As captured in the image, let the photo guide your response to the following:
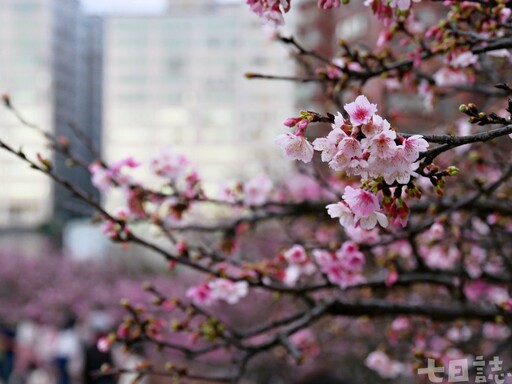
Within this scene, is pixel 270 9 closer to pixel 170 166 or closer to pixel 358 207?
pixel 358 207

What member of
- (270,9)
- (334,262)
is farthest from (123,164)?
(270,9)

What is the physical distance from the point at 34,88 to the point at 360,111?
7728cm

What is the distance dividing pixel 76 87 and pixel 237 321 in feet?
239

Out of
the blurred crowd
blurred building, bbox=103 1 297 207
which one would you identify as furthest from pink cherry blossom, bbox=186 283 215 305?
blurred building, bbox=103 1 297 207

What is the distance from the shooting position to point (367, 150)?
167cm

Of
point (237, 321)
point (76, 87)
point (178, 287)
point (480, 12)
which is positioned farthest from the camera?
point (76, 87)

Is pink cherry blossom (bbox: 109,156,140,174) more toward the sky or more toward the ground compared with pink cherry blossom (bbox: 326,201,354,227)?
more toward the ground

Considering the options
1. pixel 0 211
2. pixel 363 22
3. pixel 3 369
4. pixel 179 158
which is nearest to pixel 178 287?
pixel 3 369

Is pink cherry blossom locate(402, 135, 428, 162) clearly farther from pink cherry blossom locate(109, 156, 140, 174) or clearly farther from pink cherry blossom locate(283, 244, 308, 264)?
pink cherry blossom locate(109, 156, 140, 174)

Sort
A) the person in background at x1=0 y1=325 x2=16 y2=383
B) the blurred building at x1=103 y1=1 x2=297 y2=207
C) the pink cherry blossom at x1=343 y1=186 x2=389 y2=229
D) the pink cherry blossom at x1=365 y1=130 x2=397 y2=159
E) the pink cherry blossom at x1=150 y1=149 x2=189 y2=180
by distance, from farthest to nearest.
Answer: the blurred building at x1=103 y1=1 x2=297 y2=207 < the person in background at x1=0 y1=325 x2=16 y2=383 < the pink cherry blossom at x1=150 y1=149 x2=189 y2=180 < the pink cherry blossom at x1=343 y1=186 x2=389 y2=229 < the pink cherry blossom at x1=365 y1=130 x2=397 y2=159

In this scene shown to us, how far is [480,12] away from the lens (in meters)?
3.14

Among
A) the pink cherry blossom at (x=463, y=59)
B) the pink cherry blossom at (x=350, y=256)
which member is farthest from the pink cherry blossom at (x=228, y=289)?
the pink cherry blossom at (x=463, y=59)

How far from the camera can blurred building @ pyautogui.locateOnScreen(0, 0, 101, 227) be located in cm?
7138

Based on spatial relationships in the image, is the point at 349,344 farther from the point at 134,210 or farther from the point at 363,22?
the point at 363,22
